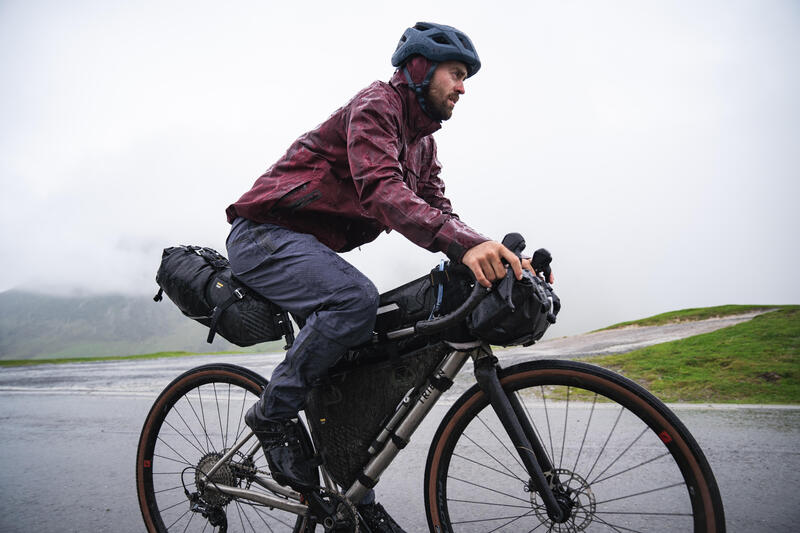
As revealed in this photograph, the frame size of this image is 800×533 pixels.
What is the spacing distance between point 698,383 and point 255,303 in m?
3.90

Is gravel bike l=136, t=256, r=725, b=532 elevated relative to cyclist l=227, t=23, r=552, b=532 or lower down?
lower down

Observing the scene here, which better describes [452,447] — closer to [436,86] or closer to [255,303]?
[255,303]

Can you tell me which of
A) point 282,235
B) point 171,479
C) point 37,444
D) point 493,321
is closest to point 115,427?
point 37,444

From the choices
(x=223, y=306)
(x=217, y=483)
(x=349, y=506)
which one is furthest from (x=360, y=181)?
(x=217, y=483)

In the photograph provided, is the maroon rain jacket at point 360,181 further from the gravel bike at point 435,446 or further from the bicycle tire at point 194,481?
the bicycle tire at point 194,481

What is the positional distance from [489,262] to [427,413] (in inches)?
32.7

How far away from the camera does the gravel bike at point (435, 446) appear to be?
1.62 metres

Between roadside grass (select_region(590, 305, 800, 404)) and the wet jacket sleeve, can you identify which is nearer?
the wet jacket sleeve

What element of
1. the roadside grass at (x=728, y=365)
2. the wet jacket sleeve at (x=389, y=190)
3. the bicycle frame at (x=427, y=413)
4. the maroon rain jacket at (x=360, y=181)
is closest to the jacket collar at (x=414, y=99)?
the maroon rain jacket at (x=360, y=181)

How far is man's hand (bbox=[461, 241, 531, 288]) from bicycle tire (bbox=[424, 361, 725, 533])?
1.63 ft

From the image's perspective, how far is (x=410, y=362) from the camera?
1.92 metres

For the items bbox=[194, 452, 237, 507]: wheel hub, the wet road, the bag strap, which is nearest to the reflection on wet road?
the wet road

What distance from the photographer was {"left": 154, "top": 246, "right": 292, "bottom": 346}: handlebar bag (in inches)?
79.2

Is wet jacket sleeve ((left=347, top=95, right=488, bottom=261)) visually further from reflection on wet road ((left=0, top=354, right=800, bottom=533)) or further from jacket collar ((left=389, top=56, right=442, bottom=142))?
reflection on wet road ((left=0, top=354, right=800, bottom=533))
